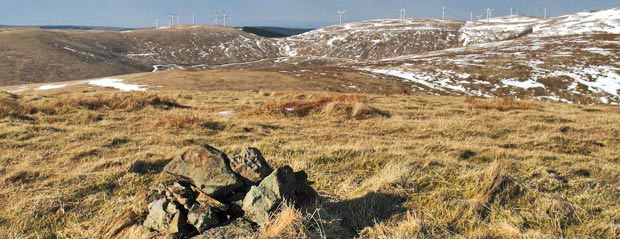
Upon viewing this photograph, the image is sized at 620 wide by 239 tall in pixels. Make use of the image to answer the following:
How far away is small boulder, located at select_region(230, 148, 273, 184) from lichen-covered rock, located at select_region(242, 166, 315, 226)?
0.44m

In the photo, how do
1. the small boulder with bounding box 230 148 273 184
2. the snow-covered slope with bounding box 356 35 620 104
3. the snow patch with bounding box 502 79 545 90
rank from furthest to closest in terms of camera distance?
the snow patch with bounding box 502 79 545 90 < the snow-covered slope with bounding box 356 35 620 104 < the small boulder with bounding box 230 148 273 184

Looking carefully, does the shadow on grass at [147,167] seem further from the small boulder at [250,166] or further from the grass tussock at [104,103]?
the grass tussock at [104,103]

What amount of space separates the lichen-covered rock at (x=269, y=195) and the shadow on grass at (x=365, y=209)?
28.4 inches

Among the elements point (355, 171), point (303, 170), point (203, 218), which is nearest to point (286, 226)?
point (203, 218)

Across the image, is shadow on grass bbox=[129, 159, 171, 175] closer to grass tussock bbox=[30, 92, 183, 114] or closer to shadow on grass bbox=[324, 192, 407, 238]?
shadow on grass bbox=[324, 192, 407, 238]

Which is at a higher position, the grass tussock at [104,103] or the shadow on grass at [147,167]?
the grass tussock at [104,103]

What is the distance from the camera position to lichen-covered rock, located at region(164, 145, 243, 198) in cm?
595

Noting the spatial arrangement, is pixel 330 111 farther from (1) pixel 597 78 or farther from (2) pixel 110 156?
(1) pixel 597 78

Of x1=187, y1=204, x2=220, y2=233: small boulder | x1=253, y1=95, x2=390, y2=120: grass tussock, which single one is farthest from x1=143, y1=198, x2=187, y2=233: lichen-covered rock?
x1=253, y1=95, x2=390, y2=120: grass tussock

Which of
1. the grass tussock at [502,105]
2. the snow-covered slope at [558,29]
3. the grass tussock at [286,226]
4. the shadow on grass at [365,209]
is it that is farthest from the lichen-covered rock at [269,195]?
the snow-covered slope at [558,29]

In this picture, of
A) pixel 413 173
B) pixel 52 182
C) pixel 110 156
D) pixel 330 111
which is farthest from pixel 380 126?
pixel 52 182

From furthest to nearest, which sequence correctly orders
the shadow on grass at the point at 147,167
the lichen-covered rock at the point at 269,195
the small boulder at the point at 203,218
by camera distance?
the shadow on grass at the point at 147,167, the lichen-covered rock at the point at 269,195, the small boulder at the point at 203,218

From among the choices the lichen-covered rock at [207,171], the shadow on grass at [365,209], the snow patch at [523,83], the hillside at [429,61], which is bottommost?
the shadow on grass at [365,209]

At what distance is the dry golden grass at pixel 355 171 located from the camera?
5852 millimetres
